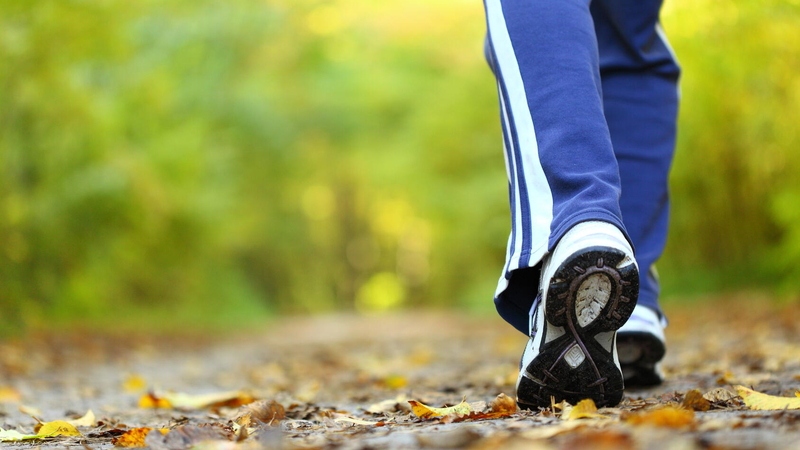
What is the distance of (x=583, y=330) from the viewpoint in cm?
110

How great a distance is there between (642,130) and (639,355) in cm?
42

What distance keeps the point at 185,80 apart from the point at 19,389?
26.5 ft

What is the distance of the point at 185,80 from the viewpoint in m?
9.95

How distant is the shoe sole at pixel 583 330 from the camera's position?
103 centimetres

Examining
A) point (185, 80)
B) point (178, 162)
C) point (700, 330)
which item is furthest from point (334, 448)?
point (185, 80)

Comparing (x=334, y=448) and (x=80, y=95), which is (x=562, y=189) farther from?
(x=80, y=95)

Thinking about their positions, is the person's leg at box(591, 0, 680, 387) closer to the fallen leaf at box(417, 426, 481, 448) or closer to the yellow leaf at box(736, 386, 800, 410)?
the yellow leaf at box(736, 386, 800, 410)

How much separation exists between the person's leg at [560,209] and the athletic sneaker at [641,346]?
29 centimetres

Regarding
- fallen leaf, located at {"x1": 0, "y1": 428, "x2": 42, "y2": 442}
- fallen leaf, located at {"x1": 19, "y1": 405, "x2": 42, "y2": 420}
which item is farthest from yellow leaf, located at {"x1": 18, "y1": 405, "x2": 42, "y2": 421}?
fallen leaf, located at {"x1": 0, "y1": 428, "x2": 42, "y2": 442}

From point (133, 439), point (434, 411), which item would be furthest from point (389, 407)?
point (133, 439)

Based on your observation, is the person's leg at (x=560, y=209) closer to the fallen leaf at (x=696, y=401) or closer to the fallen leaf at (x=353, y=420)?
the fallen leaf at (x=696, y=401)

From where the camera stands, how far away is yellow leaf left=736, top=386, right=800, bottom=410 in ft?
3.38

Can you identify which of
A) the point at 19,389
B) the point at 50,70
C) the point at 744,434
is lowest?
the point at 744,434

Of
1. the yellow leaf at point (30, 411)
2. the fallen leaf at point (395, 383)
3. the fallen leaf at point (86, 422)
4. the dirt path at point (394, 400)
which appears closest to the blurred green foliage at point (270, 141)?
the dirt path at point (394, 400)
